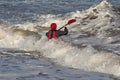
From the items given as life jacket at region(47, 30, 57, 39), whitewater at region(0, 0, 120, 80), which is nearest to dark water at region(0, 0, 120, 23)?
whitewater at region(0, 0, 120, 80)

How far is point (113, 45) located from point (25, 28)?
644cm

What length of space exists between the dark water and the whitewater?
56 mm

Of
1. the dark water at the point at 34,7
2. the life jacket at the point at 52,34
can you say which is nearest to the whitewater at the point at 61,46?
the dark water at the point at 34,7

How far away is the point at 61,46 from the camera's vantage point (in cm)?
1628

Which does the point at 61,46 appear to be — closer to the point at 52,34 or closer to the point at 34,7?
the point at 52,34

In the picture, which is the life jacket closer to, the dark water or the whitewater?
the whitewater

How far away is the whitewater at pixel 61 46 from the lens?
12570 mm

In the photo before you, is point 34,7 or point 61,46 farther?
point 34,7

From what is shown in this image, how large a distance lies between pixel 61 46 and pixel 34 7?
14004mm

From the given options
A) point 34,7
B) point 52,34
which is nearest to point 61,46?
point 52,34

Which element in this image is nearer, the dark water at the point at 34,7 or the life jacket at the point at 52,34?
the life jacket at the point at 52,34

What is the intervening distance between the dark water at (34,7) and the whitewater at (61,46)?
6 centimetres

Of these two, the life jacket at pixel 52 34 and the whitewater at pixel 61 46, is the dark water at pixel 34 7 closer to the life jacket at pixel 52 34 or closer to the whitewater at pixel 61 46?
the whitewater at pixel 61 46

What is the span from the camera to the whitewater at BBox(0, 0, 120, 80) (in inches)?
495
